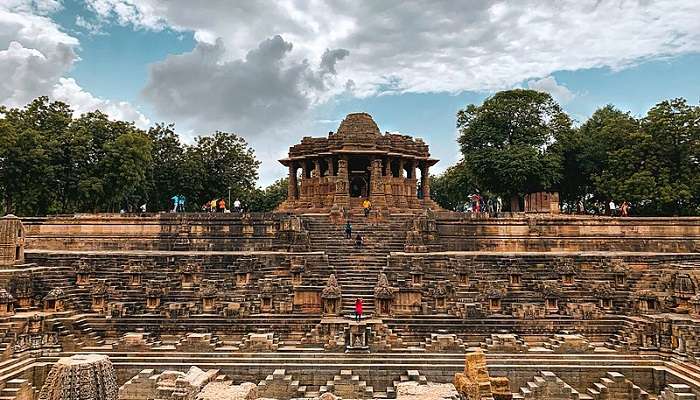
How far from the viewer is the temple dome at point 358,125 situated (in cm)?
3237

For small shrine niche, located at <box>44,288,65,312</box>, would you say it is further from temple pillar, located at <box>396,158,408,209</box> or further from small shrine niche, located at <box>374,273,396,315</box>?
temple pillar, located at <box>396,158,408,209</box>

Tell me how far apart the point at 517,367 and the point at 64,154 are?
2708 centimetres

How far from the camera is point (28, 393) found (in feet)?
38.2

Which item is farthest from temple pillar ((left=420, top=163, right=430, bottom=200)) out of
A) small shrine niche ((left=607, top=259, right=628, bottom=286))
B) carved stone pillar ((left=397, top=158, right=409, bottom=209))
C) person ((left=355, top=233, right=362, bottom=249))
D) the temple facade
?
small shrine niche ((left=607, top=259, right=628, bottom=286))

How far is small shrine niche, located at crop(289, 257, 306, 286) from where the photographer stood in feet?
57.6

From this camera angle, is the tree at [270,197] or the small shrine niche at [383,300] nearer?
the small shrine niche at [383,300]

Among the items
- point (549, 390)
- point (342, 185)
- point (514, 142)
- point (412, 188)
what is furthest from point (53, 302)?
point (514, 142)

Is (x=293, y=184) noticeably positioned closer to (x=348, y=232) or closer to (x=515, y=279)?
(x=348, y=232)

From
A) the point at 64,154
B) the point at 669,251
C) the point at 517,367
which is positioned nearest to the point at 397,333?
the point at 517,367

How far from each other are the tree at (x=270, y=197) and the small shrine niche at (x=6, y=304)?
45.2m

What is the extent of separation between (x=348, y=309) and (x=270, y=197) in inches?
2098

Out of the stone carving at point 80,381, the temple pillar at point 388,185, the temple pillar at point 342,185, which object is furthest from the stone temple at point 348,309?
the temple pillar at point 388,185

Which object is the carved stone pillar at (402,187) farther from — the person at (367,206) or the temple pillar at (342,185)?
the temple pillar at (342,185)

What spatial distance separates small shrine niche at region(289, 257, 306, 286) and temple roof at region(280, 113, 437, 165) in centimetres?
1212
